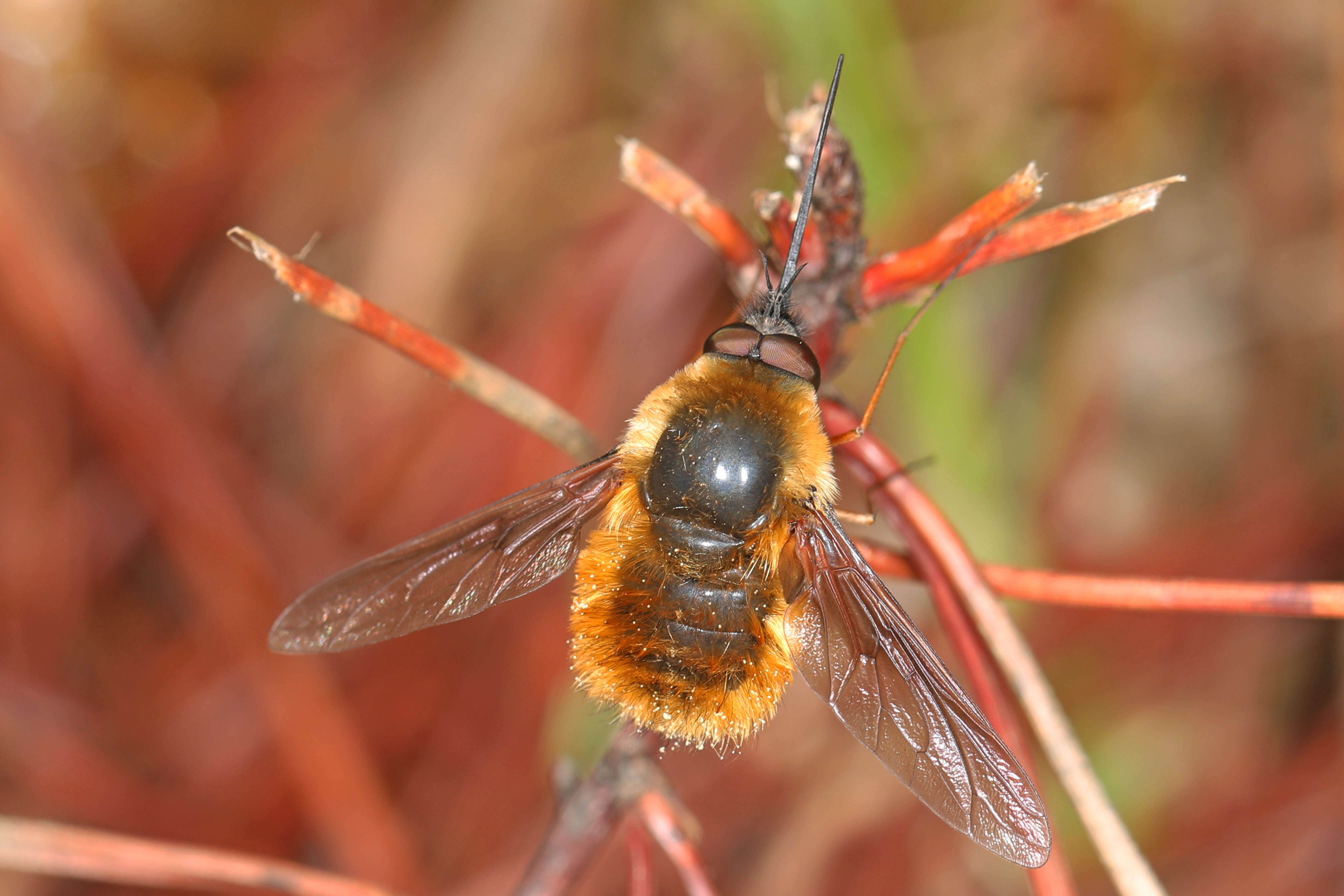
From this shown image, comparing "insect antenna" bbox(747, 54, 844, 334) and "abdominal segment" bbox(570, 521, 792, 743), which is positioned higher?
"insect antenna" bbox(747, 54, 844, 334)

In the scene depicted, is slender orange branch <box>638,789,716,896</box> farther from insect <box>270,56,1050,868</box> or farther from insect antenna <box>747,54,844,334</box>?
insect antenna <box>747,54,844,334</box>

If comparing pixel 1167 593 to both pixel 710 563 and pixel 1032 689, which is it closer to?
pixel 1032 689

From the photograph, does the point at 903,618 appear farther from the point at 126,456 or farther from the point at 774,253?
the point at 126,456

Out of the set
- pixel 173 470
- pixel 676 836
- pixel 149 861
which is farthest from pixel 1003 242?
pixel 173 470

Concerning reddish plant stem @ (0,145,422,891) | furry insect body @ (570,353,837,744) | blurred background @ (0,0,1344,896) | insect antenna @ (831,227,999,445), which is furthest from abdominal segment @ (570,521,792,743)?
reddish plant stem @ (0,145,422,891)

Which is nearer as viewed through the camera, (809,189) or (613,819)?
(809,189)

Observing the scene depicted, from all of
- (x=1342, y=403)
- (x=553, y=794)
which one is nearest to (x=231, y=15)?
(x=553, y=794)

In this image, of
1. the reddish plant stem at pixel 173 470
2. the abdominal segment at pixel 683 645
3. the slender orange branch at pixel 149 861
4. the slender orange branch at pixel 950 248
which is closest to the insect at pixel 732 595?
the abdominal segment at pixel 683 645
